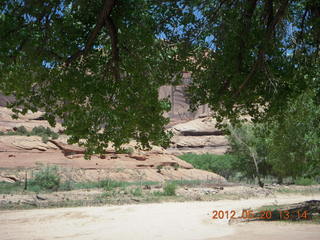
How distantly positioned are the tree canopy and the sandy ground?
399cm

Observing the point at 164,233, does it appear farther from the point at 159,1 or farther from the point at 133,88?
the point at 159,1

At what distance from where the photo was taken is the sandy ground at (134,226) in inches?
428

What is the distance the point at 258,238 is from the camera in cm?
965

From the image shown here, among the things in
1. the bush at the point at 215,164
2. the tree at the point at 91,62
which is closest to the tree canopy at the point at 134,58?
the tree at the point at 91,62

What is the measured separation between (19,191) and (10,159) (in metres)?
14.5

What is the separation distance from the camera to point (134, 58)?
794 centimetres

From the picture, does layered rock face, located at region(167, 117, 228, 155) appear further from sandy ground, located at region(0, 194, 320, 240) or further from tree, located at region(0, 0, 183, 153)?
tree, located at region(0, 0, 183, 153)

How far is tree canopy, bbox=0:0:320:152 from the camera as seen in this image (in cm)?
704

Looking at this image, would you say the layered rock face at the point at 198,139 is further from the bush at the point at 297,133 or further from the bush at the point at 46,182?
the bush at the point at 297,133

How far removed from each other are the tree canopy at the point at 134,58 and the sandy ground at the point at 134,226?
3995 mm

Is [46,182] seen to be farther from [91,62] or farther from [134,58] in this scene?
[134,58]

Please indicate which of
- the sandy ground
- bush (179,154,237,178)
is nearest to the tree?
the sandy ground

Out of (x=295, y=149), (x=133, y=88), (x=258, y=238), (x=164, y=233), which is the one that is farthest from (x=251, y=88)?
(x=295, y=149)

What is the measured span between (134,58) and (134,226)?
8860mm
